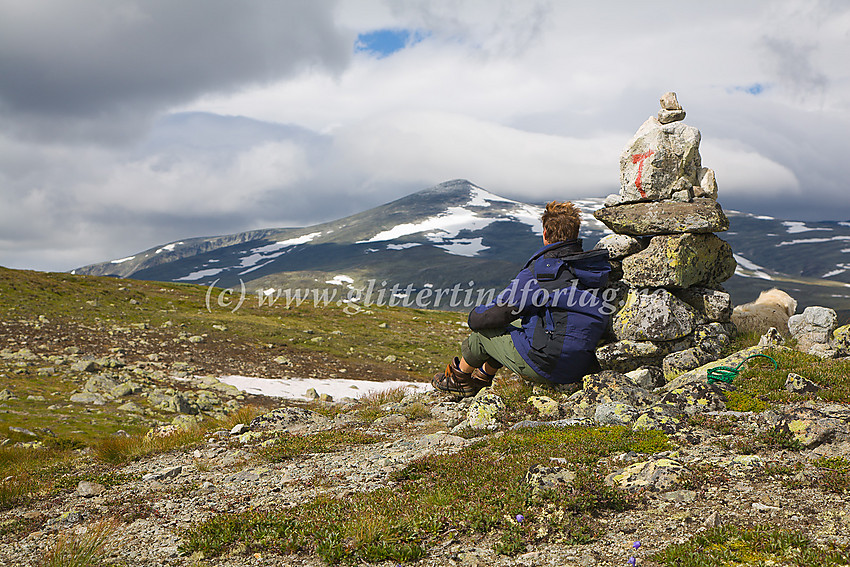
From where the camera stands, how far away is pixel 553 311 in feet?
33.0

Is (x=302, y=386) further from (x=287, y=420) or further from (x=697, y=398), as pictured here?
(x=697, y=398)

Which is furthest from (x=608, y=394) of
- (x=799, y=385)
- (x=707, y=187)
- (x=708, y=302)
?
(x=707, y=187)

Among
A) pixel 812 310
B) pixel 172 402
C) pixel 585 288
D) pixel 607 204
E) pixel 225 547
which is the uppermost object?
pixel 607 204

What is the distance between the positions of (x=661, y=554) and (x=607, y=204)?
10.9 meters

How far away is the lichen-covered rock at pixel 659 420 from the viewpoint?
8531 mm

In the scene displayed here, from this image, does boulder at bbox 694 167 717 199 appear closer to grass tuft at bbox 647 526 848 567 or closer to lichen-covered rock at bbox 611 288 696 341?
lichen-covered rock at bbox 611 288 696 341

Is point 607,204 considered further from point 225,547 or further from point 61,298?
point 61,298

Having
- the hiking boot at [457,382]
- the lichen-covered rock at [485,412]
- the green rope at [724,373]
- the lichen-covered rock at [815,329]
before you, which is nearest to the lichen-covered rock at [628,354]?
the green rope at [724,373]

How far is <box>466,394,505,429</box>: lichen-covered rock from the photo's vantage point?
10.5 metres

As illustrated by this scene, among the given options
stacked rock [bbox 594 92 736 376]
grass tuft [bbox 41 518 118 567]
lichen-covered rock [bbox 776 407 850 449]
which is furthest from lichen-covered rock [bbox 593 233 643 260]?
grass tuft [bbox 41 518 118 567]

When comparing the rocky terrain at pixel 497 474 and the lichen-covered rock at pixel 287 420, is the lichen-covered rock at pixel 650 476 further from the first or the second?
the lichen-covered rock at pixel 287 420

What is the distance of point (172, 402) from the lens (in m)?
20.0

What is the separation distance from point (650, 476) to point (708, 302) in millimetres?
7924

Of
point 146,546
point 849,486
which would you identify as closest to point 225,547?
point 146,546
